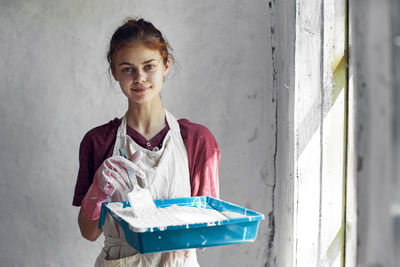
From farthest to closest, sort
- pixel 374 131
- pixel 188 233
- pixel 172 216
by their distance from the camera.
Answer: pixel 172 216 < pixel 188 233 < pixel 374 131

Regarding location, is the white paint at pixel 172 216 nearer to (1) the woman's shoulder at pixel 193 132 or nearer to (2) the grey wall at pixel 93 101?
(1) the woman's shoulder at pixel 193 132

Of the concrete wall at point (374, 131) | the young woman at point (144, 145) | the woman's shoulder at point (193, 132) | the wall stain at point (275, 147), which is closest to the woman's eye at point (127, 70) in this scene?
the young woman at point (144, 145)

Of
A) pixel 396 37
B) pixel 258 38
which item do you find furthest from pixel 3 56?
pixel 396 37

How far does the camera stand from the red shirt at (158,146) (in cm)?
143

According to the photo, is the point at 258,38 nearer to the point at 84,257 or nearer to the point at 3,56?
the point at 3,56

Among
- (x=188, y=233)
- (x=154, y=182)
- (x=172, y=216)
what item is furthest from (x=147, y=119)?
(x=188, y=233)

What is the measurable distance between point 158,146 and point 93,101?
1.25 feet

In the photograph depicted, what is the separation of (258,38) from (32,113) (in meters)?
0.99

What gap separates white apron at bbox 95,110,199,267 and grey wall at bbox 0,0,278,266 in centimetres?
28

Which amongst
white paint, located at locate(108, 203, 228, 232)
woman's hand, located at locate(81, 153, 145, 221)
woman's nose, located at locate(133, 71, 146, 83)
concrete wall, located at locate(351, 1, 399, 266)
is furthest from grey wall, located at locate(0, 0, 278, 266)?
concrete wall, located at locate(351, 1, 399, 266)

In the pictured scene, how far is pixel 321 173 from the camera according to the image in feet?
5.21

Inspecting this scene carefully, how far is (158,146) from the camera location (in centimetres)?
144

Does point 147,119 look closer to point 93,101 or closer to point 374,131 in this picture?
point 93,101

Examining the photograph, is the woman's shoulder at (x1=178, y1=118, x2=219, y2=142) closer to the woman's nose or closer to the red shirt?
the red shirt
